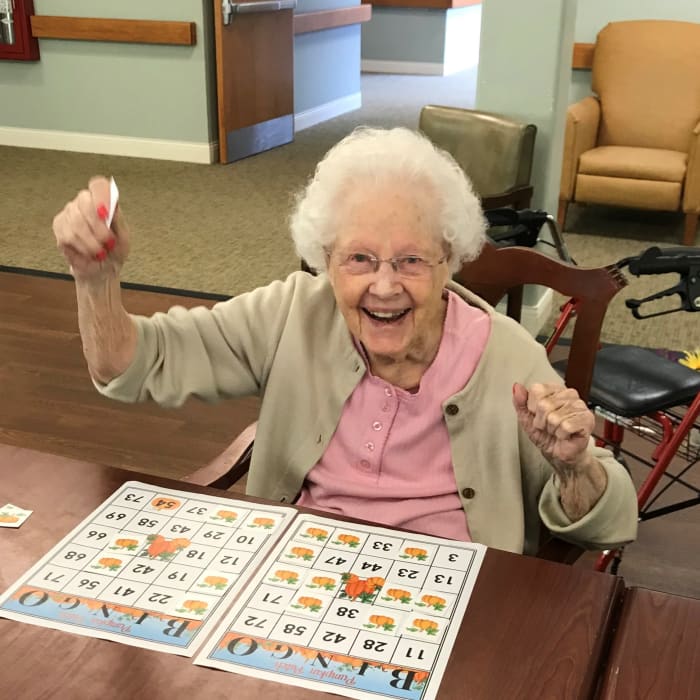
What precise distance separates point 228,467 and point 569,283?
69 centimetres

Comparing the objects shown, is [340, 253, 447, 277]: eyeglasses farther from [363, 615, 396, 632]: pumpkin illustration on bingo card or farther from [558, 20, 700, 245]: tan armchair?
[558, 20, 700, 245]: tan armchair

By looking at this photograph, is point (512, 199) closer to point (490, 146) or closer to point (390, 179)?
point (490, 146)

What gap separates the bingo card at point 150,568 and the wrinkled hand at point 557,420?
13.8 inches

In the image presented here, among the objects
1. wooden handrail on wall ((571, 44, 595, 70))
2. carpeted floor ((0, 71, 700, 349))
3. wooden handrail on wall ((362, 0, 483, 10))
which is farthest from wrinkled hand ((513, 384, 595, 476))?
wooden handrail on wall ((362, 0, 483, 10))

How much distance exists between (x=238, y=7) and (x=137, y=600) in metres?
5.62

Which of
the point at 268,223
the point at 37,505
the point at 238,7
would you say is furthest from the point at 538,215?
the point at 238,7

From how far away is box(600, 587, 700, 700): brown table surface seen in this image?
96 cm

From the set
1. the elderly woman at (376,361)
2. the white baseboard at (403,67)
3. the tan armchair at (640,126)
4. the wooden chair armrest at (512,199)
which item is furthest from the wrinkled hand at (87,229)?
the white baseboard at (403,67)

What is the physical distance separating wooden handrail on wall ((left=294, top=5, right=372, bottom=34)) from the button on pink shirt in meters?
6.14

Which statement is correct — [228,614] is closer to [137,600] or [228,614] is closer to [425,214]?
[137,600]

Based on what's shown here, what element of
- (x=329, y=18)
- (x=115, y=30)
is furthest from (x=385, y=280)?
(x=329, y=18)

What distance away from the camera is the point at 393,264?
4.60 ft

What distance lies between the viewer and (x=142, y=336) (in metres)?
1.44

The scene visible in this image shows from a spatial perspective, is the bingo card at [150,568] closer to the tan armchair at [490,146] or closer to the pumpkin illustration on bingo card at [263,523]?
the pumpkin illustration on bingo card at [263,523]
